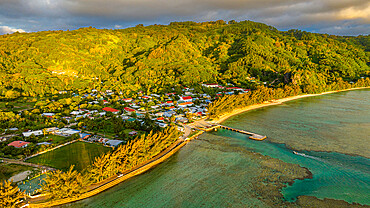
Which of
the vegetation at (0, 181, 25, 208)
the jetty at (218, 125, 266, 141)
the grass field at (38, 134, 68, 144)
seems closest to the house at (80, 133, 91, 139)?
the grass field at (38, 134, 68, 144)

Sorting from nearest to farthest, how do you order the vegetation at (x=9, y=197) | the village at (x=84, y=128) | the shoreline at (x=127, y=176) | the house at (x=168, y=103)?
1. the vegetation at (x=9, y=197)
2. the shoreline at (x=127, y=176)
3. the village at (x=84, y=128)
4. the house at (x=168, y=103)

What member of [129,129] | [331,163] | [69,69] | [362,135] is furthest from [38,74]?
[362,135]

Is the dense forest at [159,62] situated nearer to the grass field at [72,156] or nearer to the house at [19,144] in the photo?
the house at [19,144]

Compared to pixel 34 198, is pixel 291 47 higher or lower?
higher

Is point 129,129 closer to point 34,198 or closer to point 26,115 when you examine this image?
point 34,198

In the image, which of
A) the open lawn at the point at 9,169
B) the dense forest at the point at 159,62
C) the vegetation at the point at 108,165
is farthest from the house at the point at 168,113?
the open lawn at the point at 9,169

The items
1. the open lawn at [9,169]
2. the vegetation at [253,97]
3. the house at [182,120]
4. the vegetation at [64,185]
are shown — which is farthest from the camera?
the vegetation at [253,97]

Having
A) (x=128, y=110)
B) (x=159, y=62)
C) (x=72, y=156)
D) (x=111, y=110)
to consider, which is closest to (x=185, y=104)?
(x=128, y=110)
